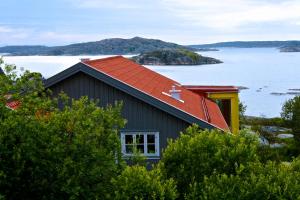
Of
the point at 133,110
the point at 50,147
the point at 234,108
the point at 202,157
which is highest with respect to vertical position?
Result: the point at 50,147

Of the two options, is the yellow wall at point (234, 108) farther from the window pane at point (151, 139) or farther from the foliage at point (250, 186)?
the foliage at point (250, 186)

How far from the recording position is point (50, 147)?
400 inches

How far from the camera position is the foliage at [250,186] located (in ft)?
33.6

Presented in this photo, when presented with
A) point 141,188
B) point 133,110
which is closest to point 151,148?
point 133,110

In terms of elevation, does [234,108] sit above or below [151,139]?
above

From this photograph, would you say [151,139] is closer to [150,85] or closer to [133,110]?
[133,110]

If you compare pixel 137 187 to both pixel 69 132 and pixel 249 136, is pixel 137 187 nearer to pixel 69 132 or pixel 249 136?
pixel 69 132

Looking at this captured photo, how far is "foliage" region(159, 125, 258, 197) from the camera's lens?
11814 mm

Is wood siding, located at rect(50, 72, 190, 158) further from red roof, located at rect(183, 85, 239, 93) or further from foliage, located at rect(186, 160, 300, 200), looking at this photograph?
foliage, located at rect(186, 160, 300, 200)

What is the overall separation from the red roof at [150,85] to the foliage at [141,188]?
37.2 feet

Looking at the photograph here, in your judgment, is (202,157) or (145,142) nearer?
(202,157)

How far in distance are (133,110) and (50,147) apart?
11997 mm

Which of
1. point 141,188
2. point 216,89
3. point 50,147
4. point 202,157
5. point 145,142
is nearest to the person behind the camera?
point 50,147

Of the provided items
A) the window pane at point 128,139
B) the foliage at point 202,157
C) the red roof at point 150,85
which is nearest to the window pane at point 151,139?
the window pane at point 128,139
